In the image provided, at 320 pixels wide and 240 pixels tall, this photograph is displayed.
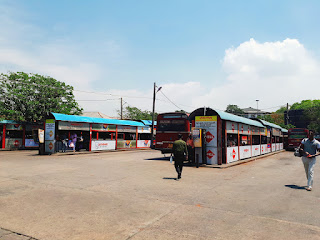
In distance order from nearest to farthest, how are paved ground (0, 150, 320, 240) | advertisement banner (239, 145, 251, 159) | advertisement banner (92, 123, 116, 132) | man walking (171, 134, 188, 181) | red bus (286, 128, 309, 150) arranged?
1. paved ground (0, 150, 320, 240)
2. man walking (171, 134, 188, 181)
3. advertisement banner (239, 145, 251, 159)
4. advertisement banner (92, 123, 116, 132)
5. red bus (286, 128, 309, 150)

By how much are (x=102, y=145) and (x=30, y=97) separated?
10.8 metres

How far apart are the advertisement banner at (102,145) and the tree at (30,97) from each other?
820 cm

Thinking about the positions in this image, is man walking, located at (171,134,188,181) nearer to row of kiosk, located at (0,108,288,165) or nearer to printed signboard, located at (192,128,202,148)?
row of kiosk, located at (0,108,288,165)

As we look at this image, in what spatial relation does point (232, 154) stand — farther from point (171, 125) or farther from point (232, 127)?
point (171, 125)

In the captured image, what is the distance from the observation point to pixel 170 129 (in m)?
17.9

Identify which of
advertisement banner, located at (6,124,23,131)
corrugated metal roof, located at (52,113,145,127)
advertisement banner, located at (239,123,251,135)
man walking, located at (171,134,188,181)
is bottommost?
man walking, located at (171,134,188,181)

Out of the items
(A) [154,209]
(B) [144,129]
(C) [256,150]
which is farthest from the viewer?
(B) [144,129]

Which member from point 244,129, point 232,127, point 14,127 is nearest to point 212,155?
point 232,127

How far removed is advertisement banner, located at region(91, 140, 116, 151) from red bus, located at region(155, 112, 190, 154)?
8.40m

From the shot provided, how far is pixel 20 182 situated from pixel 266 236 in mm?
7618

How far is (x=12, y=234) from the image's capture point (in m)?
4.14

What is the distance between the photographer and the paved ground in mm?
4277

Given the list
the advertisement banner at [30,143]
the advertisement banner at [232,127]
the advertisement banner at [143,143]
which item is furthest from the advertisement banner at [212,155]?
the advertisement banner at [30,143]

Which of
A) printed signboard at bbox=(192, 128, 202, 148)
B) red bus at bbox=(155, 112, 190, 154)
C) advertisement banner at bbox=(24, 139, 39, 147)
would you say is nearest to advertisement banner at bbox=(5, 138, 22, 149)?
advertisement banner at bbox=(24, 139, 39, 147)
